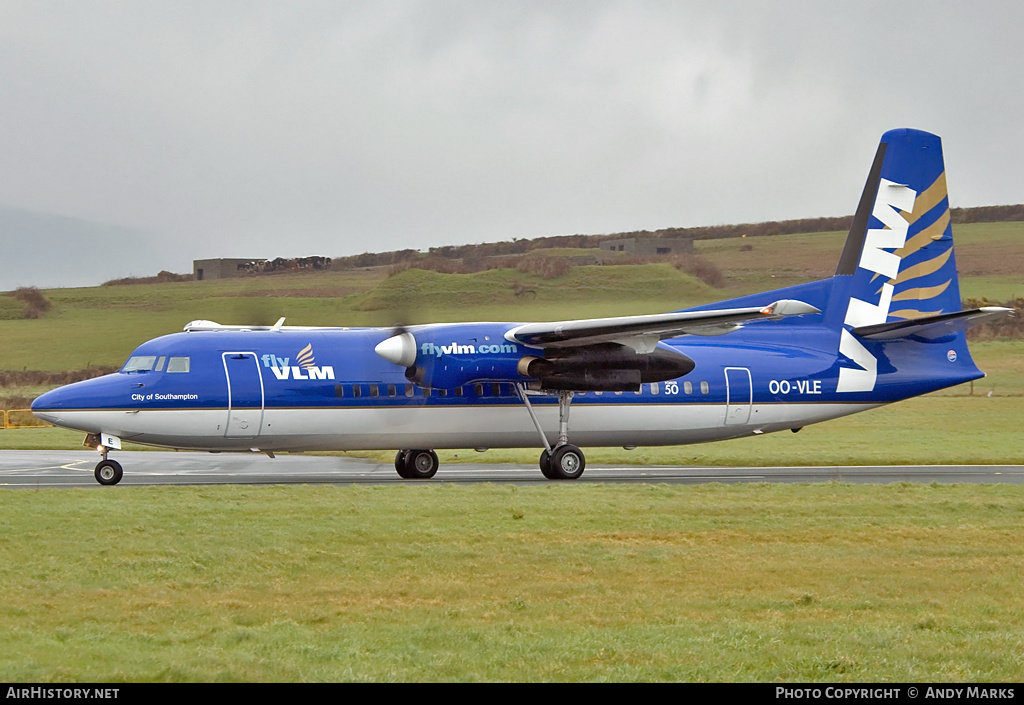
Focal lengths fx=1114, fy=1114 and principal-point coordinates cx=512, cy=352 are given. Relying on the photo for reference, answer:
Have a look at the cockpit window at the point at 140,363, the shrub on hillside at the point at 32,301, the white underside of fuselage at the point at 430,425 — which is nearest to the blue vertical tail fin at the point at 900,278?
the white underside of fuselage at the point at 430,425

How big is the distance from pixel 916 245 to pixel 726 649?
849 inches

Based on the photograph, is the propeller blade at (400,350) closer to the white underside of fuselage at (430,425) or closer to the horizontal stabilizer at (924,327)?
the white underside of fuselage at (430,425)

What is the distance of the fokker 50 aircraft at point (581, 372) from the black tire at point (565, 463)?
0.10 feet

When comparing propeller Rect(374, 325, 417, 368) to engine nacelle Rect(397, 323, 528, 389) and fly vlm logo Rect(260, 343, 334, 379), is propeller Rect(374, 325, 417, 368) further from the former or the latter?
fly vlm logo Rect(260, 343, 334, 379)

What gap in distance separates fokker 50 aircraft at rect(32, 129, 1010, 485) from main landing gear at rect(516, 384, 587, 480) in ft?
0.12

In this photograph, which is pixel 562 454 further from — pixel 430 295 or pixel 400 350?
pixel 430 295

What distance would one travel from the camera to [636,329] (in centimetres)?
2253

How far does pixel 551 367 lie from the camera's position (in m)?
23.7

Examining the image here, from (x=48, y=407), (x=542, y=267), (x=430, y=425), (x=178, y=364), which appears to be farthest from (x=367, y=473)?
(x=542, y=267)

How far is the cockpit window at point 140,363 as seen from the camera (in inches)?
901

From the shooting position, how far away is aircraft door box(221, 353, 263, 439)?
900 inches

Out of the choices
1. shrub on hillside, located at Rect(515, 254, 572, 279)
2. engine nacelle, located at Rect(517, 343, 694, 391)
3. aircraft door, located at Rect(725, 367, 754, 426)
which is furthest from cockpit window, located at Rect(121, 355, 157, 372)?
shrub on hillside, located at Rect(515, 254, 572, 279)

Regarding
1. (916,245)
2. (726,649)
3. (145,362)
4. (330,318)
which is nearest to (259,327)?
(145,362)

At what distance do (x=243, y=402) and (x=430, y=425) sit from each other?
3957 millimetres
